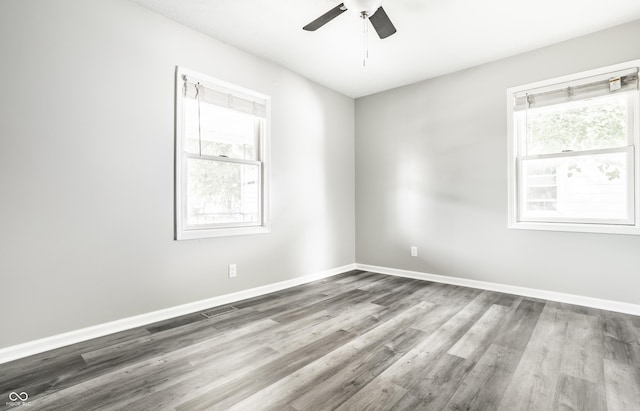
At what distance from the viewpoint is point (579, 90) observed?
10.2 ft

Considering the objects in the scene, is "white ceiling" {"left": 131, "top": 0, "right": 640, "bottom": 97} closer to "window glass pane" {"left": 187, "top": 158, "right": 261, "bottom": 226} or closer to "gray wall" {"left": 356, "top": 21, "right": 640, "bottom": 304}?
"gray wall" {"left": 356, "top": 21, "right": 640, "bottom": 304}

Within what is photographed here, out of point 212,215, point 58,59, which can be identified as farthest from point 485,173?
point 58,59

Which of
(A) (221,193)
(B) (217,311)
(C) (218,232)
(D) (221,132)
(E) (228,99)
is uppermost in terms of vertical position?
(E) (228,99)

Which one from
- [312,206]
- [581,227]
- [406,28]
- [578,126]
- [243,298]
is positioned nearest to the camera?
[406,28]

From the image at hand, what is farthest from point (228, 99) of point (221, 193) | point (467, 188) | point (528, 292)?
point (528, 292)

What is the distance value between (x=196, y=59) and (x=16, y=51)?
4.31 feet

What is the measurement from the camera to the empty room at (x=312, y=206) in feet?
6.30

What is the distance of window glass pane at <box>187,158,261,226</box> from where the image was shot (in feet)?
9.98

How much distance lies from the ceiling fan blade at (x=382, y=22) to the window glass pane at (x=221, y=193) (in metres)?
1.92

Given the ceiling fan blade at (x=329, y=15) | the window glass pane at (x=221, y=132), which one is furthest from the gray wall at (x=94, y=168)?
the ceiling fan blade at (x=329, y=15)

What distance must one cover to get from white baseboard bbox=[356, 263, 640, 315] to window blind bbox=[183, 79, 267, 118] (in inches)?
112

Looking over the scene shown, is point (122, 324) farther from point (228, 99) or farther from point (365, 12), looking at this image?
point (365, 12)

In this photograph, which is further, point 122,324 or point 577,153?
point 577,153

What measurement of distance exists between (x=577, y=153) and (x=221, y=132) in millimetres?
3710
